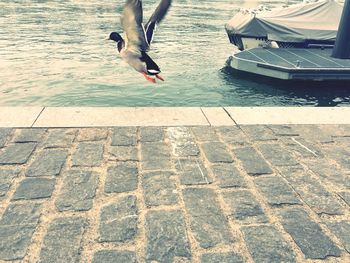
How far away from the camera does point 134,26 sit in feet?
13.0

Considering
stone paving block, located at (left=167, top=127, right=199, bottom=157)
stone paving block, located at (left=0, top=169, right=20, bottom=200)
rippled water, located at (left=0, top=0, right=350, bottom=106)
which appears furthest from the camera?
rippled water, located at (left=0, top=0, right=350, bottom=106)

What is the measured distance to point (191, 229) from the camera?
332 cm

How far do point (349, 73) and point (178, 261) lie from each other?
459 inches

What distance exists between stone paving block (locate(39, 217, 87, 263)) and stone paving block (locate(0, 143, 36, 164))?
152 cm

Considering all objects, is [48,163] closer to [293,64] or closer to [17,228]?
[17,228]

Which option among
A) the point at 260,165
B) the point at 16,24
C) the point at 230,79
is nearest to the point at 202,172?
the point at 260,165

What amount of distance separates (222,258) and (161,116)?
11.5ft

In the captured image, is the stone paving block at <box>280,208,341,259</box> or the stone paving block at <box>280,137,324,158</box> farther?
the stone paving block at <box>280,137,324,158</box>

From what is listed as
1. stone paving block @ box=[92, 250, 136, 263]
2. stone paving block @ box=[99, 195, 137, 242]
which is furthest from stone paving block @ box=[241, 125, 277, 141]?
stone paving block @ box=[92, 250, 136, 263]

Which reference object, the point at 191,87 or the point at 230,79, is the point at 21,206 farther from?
the point at 230,79

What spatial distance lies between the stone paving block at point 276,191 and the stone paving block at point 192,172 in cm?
64

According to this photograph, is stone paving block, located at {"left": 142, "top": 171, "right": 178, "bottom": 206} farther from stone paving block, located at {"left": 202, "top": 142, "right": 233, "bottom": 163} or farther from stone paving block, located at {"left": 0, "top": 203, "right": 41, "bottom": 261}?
stone paving block, located at {"left": 0, "top": 203, "right": 41, "bottom": 261}

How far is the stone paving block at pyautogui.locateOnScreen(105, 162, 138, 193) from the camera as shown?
394 centimetres

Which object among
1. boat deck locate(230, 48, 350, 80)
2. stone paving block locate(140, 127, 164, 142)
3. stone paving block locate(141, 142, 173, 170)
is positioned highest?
stone paving block locate(140, 127, 164, 142)
